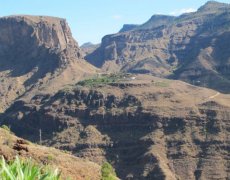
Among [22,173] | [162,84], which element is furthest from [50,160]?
[162,84]

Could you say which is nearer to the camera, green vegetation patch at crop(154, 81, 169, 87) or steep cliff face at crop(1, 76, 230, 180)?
steep cliff face at crop(1, 76, 230, 180)

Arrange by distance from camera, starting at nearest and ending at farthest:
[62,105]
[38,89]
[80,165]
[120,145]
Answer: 1. [80,165]
2. [120,145]
3. [62,105]
4. [38,89]

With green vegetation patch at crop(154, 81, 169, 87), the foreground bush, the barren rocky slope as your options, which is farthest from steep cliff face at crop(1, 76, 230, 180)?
the foreground bush

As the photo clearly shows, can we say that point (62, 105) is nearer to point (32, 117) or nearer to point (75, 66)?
point (32, 117)

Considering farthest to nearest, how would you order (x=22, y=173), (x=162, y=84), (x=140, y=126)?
(x=162, y=84) → (x=140, y=126) → (x=22, y=173)

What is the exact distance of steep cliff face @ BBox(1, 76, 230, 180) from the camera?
4835 inches

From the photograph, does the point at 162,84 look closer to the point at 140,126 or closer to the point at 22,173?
the point at 140,126

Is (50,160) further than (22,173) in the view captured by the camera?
Yes

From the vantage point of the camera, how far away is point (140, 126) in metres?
136

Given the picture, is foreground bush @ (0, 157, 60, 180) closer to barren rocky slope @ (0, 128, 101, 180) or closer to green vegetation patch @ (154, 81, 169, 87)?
barren rocky slope @ (0, 128, 101, 180)

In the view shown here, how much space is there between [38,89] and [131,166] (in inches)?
2573

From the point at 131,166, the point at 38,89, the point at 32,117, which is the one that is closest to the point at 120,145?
the point at 131,166

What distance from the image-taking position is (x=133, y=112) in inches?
5497

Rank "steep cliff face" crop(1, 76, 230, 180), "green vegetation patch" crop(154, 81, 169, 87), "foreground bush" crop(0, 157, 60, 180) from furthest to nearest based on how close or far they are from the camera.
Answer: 1. "green vegetation patch" crop(154, 81, 169, 87)
2. "steep cliff face" crop(1, 76, 230, 180)
3. "foreground bush" crop(0, 157, 60, 180)
